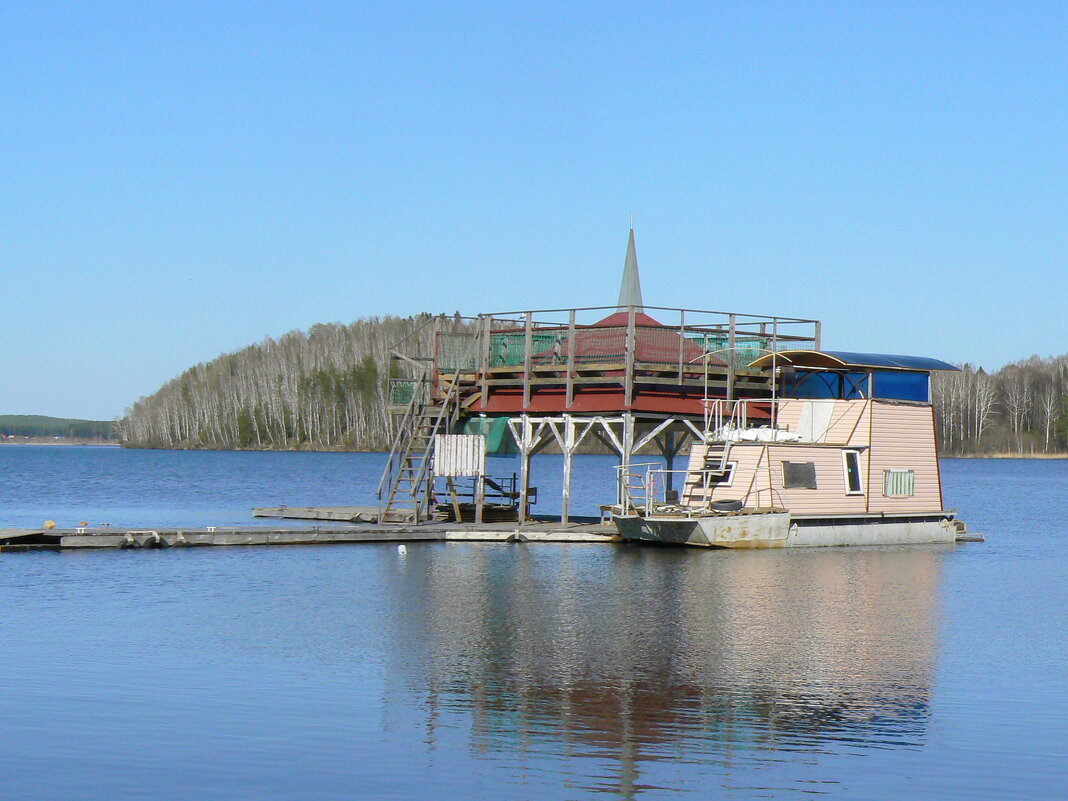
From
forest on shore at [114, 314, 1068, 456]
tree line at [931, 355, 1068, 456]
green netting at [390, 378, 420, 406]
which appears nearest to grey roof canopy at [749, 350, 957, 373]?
green netting at [390, 378, 420, 406]

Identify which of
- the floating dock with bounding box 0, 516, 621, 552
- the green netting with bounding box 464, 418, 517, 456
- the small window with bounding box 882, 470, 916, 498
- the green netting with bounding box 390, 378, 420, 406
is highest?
the green netting with bounding box 390, 378, 420, 406

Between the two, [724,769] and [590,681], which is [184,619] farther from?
[724,769]

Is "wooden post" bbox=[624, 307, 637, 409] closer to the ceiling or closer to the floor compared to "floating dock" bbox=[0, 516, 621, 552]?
closer to the ceiling

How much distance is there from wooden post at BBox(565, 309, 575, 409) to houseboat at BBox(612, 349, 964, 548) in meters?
2.96

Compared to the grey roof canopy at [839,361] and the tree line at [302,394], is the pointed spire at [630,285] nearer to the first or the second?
the grey roof canopy at [839,361]

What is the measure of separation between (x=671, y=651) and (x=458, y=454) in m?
20.9

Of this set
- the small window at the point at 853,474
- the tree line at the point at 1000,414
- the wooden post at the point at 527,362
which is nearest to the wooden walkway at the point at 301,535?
the wooden post at the point at 527,362

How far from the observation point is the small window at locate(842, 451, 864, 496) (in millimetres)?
39281

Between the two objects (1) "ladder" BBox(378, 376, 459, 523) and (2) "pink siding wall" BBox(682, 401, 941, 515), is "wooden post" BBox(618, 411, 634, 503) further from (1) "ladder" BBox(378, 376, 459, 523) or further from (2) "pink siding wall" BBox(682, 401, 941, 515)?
(1) "ladder" BBox(378, 376, 459, 523)

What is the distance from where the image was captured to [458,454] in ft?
135

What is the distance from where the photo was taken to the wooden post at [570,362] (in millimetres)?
39938

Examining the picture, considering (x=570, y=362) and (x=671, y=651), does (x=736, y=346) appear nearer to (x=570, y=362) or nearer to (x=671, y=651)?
(x=570, y=362)

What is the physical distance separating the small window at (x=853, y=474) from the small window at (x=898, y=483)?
105 centimetres

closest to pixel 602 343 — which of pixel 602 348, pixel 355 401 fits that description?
pixel 602 348
